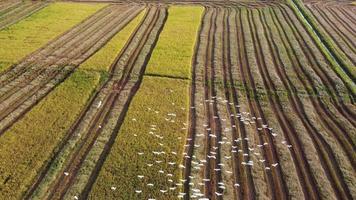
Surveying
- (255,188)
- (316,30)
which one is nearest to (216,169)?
(255,188)

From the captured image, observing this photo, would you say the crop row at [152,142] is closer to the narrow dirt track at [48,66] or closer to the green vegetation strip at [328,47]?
the narrow dirt track at [48,66]

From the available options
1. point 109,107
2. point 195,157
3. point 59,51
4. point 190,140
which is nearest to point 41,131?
point 109,107

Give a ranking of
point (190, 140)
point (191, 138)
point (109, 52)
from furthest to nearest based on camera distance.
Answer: point (109, 52), point (191, 138), point (190, 140)

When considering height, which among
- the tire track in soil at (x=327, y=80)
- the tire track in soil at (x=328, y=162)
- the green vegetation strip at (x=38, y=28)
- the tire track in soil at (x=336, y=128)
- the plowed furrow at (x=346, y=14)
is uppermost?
the plowed furrow at (x=346, y=14)

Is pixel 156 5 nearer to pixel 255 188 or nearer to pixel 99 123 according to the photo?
pixel 99 123

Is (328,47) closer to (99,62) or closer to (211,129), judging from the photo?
(211,129)

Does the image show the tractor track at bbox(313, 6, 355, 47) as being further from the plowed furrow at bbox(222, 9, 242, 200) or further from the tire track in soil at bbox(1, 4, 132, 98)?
the tire track in soil at bbox(1, 4, 132, 98)

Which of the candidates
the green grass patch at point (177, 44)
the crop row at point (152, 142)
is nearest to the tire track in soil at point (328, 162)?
the crop row at point (152, 142)
